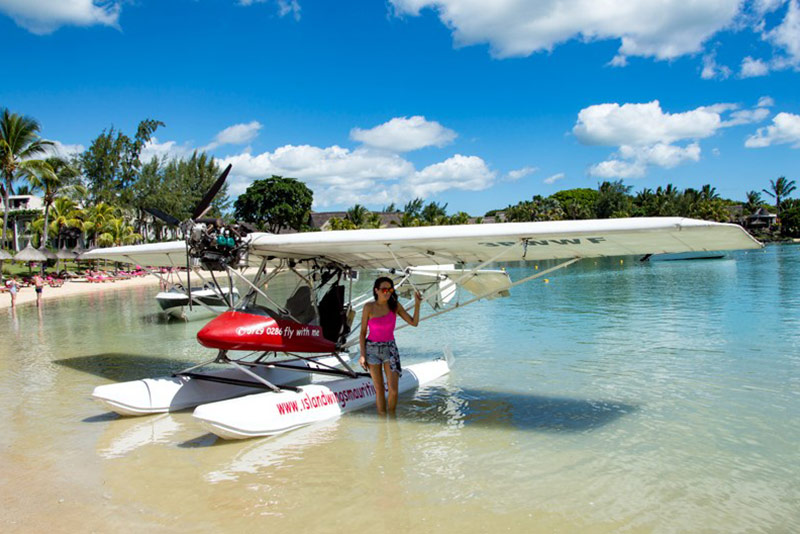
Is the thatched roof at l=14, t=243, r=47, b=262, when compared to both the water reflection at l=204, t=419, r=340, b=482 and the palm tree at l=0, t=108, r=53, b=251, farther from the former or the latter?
the water reflection at l=204, t=419, r=340, b=482

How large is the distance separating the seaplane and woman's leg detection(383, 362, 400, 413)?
573 millimetres

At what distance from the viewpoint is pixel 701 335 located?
12.9 metres

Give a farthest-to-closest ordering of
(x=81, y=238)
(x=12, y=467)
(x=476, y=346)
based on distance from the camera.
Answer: (x=81, y=238)
(x=476, y=346)
(x=12, y=467)

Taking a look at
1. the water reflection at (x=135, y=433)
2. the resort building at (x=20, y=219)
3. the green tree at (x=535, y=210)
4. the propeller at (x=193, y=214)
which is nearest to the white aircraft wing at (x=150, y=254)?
the propeller at (x=193, y=214)

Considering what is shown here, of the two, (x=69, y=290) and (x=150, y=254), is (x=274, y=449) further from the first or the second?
(x=69, y=290)

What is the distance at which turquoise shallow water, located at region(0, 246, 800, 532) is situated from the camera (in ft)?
14.9

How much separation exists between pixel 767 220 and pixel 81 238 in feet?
358

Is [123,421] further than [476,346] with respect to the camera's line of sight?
No

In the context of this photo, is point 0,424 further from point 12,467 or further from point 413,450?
point 413,450

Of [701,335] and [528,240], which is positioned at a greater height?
[528,240]

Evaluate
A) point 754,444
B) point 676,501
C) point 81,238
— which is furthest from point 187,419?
point 81,238

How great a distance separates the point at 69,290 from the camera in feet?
108

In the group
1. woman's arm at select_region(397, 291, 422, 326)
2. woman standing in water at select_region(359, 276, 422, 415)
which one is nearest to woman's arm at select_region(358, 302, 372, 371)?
woman standing in water at select_region(359, 276, 422, 415)

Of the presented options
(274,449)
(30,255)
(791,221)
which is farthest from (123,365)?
(791,221)
